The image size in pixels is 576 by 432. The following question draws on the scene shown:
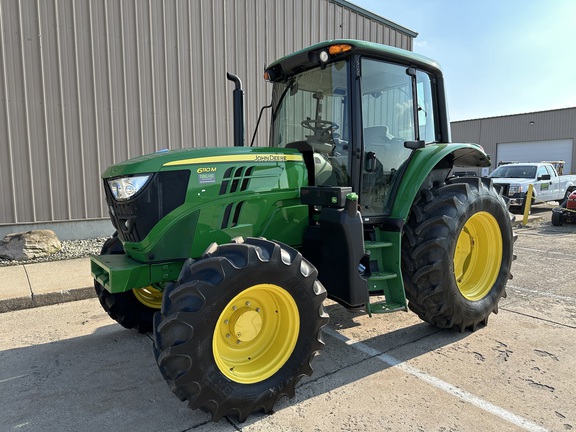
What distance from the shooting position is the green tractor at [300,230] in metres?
2.51

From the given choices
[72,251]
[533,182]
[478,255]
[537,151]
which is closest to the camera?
[478,255]

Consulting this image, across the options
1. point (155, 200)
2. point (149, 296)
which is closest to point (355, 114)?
point (155, 200)

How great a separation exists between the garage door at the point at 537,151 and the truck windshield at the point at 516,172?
1774 cm

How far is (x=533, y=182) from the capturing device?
13.6 metres

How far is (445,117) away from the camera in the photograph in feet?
13.9

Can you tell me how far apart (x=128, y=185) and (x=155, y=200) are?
222 mm

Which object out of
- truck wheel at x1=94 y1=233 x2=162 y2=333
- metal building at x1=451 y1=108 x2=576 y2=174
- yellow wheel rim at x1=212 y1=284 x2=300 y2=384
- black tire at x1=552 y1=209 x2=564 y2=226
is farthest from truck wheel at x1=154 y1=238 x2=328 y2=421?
metal building at x1=451 y1=108 x2=576 y2=174

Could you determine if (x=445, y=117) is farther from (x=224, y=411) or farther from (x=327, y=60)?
(x=224, y=411)

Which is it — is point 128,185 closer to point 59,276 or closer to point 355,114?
point 355,114

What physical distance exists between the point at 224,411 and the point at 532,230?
34.1ft

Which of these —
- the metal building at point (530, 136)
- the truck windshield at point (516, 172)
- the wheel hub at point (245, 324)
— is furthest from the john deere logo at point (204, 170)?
the metal building at point (530, 136)

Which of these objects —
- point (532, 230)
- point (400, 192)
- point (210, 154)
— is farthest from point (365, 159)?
point (532, 230)

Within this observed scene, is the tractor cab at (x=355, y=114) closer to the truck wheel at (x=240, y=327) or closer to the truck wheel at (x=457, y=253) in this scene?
the truck wheel at (x=457, y=253)

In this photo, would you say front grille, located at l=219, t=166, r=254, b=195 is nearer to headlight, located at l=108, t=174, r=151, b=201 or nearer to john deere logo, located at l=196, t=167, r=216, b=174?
john deere logo, located at l=196, t=167, r=216, b=174
